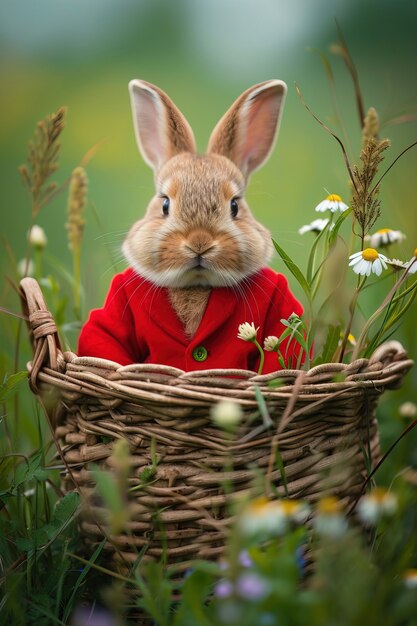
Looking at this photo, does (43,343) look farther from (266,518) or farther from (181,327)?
(266,518)

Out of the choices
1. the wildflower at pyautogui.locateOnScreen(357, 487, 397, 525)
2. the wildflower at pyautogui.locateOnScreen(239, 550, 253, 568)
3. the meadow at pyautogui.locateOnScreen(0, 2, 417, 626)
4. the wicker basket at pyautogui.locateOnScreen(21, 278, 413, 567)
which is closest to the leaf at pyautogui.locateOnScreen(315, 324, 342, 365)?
the meadow at pyautogui.locateOnScreen(0, 2, 417, 626)

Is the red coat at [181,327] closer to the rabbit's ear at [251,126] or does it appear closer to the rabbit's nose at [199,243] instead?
the rabbit's nose at [199,243]

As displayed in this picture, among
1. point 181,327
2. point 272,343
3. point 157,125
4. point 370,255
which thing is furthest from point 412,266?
point 157,125

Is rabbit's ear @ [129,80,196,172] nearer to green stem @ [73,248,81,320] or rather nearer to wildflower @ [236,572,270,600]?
green stem @ [73,248,81,320]

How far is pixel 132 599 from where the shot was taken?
1.67 metres

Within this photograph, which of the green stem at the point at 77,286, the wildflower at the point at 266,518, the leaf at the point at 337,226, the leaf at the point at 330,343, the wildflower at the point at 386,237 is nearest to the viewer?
the wildflower at the point at 266,518

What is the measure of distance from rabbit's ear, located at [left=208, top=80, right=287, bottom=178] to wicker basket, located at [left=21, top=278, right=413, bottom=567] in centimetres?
78

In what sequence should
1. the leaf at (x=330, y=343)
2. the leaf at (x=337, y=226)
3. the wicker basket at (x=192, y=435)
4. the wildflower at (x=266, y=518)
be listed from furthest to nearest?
the leaf at (x=330, y=343) < the leaf at (x=337, y=226) < the wicker basket at (x=192, y=435) < the wildflower at (x=266, y=518)

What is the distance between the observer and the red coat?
1878mm

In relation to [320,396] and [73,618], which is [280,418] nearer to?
[320,396]

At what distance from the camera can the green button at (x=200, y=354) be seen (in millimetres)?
1874

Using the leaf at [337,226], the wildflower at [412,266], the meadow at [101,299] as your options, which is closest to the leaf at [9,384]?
the meadow at [101,299]

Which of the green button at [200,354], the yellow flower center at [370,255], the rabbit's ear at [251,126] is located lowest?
the green button at [200,354]

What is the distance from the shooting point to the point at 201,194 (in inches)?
74.4
